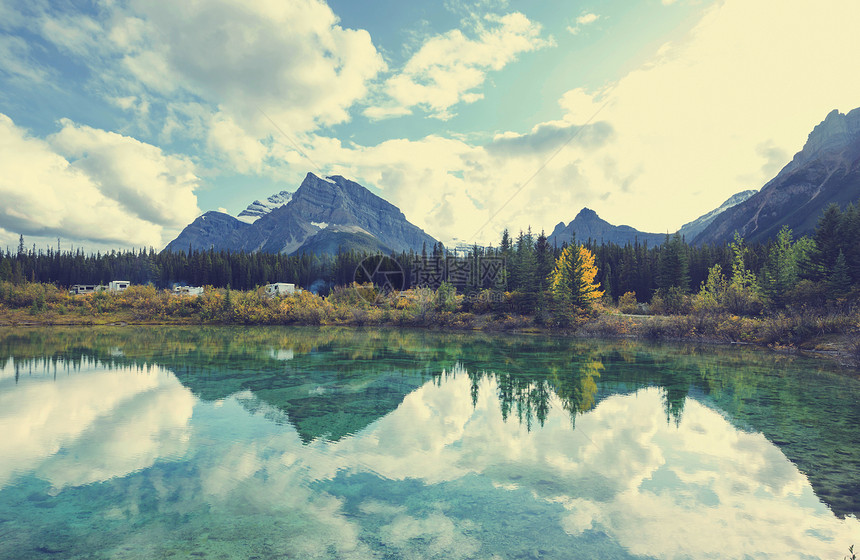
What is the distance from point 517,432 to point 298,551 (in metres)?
10.4

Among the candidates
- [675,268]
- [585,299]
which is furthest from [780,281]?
[585,299]

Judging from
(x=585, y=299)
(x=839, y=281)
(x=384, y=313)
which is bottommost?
(x=384, y=313)

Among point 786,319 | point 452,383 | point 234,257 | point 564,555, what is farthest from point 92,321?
point 786,319

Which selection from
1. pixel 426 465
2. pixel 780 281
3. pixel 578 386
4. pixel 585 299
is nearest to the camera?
pixel 426 465

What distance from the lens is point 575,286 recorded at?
62.6 meters

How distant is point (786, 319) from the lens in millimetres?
44188

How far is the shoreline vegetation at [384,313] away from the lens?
174 feet

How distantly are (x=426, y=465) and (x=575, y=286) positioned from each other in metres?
54.5

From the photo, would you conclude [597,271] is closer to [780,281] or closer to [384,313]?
[780,281]

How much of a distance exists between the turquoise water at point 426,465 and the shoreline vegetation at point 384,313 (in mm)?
26025

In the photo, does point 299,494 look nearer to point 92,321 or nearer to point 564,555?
point 564,555

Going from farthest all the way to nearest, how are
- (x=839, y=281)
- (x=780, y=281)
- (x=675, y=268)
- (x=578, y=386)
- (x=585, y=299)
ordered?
(x=675, y=268)
(x=585, y=299)
(x=780, y=281)
(x=839, y=281)
(x=578, y=386)

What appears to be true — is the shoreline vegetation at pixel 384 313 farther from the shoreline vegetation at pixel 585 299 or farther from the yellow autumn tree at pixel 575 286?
the yellow autumn tree at pixel 575 286

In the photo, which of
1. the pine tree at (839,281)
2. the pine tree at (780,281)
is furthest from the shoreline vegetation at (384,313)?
the pine tree at (839,281)
